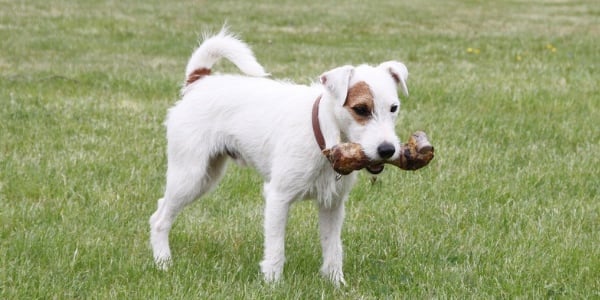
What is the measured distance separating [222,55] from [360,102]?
1565mm

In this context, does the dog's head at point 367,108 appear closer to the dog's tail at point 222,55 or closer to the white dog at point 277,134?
the white dog at point 277,134

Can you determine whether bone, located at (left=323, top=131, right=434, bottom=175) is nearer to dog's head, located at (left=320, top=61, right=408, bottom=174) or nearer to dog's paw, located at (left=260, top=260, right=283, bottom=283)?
dog's head, located at (left=320, top=61, right=408, bottom=174)

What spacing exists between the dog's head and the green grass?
890 millimetres

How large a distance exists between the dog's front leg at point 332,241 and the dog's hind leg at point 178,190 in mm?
775

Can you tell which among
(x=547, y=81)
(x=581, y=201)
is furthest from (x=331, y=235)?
(x=547, y=81)

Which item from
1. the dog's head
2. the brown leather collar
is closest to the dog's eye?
the dog's head

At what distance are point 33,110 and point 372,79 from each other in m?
5.23

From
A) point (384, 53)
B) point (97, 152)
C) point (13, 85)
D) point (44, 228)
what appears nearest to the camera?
point (44, 228)

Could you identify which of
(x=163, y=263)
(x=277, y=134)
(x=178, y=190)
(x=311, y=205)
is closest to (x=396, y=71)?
(x=277, y=134)

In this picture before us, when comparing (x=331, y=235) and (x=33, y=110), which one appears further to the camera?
(x=33, y=110)

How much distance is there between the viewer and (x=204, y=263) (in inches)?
192

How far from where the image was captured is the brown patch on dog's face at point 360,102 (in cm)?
406

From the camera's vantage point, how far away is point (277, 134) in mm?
4676

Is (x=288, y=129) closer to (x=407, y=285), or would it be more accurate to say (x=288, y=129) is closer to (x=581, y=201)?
(x=407, y=285)
